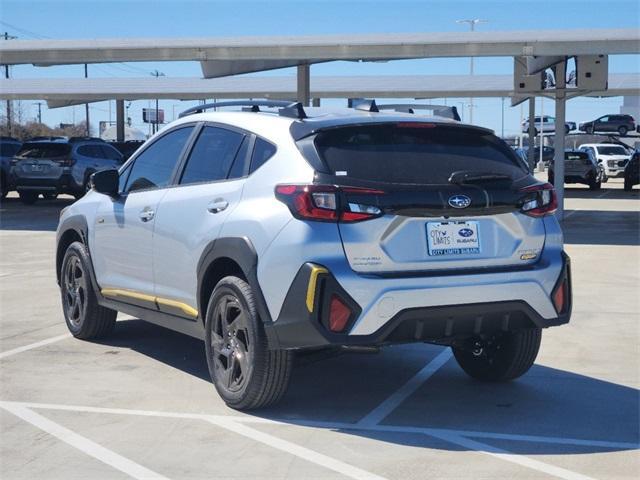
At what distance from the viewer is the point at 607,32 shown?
2089 cm

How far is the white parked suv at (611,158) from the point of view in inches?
1777

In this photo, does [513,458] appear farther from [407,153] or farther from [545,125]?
[545,125]

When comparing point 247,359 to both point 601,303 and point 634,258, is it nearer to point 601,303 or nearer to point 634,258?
point 601,303

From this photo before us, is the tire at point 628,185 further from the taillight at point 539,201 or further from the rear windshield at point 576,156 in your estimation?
the taillight at point 539,201

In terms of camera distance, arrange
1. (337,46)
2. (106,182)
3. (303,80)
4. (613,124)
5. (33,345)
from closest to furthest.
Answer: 1. (106,182)
2. (33,345)
3. (337,46)
4. (303,80)
5. (613,124)

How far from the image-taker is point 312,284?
5402 millimetres

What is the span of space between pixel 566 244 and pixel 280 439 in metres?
12.0

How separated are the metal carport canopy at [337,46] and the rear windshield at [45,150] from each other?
3.16 metres

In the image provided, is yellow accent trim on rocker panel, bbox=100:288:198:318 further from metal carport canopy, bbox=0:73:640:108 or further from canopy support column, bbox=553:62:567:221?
metal carport canopy, bbox=0:73:640:108

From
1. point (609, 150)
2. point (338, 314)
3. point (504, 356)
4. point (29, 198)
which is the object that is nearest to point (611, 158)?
point (609, 150)

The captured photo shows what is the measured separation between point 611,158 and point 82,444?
4265 centimetres

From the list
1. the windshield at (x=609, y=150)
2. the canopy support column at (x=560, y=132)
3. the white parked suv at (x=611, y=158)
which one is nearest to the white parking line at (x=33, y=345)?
the canopy support column at (x=560, y=132)

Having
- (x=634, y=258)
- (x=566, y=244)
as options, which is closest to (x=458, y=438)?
(x=634, y=258)

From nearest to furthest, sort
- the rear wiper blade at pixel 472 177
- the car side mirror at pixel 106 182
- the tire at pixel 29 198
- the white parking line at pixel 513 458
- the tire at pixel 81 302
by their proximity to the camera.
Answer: the white parking line at pixel 513 458 < the rear wiper blade at pixel 472 177 < the car side mirror at pixel 106 182 < the tire at pixel 81 302 < the tire at pixel 29 198
